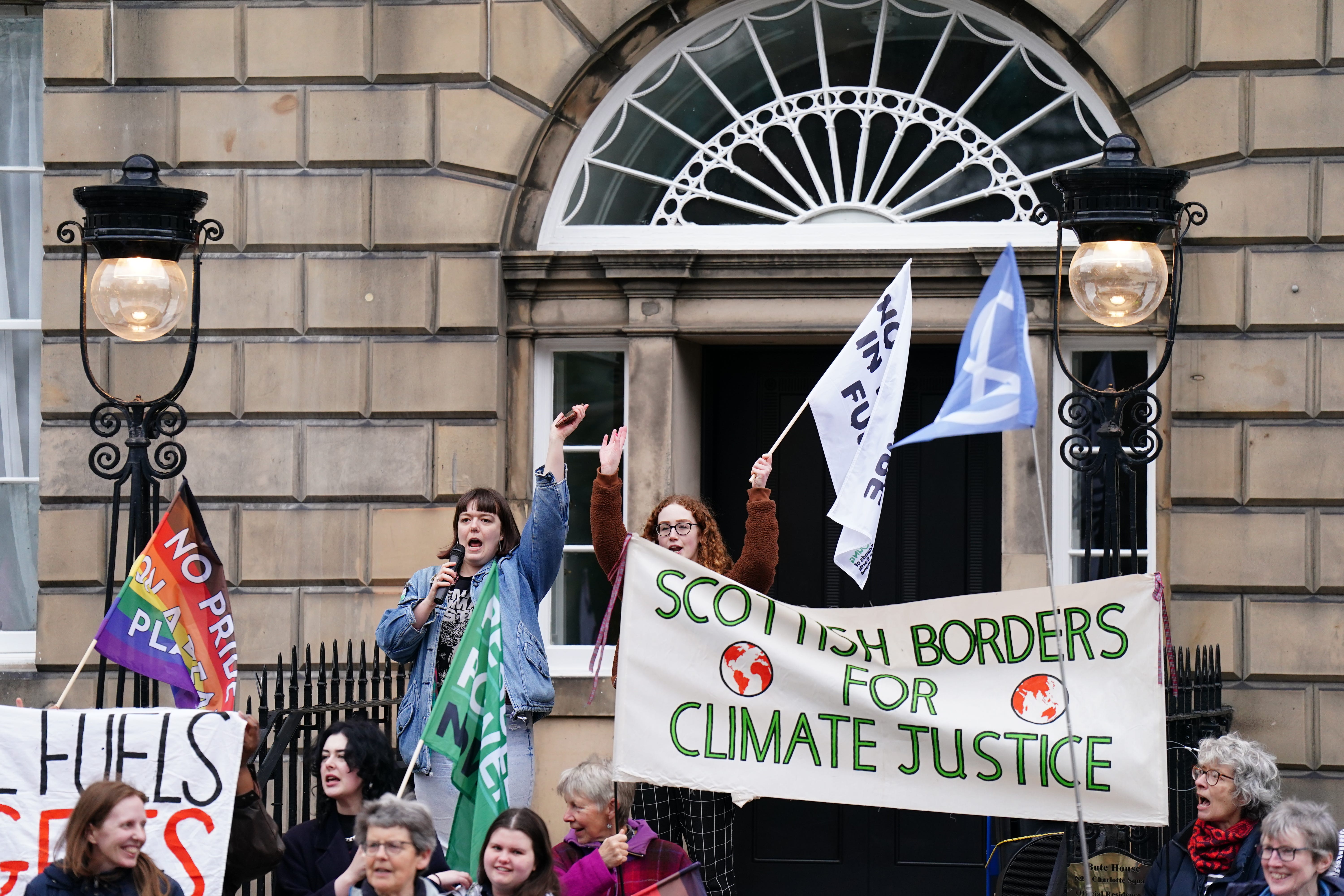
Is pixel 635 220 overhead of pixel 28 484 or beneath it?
overhead

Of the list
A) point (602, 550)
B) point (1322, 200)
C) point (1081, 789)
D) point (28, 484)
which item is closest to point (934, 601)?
point (1081, 789)

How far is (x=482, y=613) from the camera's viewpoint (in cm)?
642

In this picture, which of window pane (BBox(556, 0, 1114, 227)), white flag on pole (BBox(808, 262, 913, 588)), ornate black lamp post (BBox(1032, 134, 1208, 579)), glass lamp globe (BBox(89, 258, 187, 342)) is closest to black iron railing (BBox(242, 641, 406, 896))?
glass lamp globe (BBox(89, 258, 187, 342))

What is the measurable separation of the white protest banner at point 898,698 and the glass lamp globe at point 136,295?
2738 mm

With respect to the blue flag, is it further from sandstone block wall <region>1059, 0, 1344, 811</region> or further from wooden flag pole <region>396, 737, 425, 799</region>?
sandstone block wall <region>1059, 0, 1344, 811</region>

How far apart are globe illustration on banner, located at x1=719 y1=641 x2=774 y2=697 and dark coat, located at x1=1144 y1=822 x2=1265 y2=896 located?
165 centimetres

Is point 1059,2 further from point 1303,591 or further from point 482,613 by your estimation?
point 482,613

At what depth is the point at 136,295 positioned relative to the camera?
7.58 meters

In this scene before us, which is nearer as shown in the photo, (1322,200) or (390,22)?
(1322,200)

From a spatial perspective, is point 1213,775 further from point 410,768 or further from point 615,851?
point 410,768

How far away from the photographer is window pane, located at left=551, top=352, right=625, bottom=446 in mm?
10039

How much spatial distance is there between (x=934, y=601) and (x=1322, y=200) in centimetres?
431

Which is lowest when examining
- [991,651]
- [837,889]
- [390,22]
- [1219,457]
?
[837,889]

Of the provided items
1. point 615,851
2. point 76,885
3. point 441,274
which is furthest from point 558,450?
point 441,274
